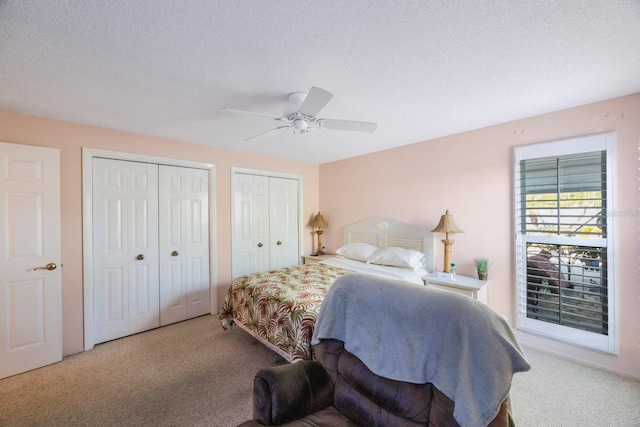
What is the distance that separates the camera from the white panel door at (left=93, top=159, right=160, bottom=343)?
2883mm

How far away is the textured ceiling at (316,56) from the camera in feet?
4.18

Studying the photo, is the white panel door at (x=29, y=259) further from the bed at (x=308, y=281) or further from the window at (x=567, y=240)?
the window at (x=567, y=240)

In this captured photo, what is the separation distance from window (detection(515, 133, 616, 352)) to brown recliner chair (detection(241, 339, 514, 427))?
2106mm

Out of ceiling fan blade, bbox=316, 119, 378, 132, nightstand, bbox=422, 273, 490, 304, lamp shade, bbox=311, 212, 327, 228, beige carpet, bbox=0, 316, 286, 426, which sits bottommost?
beige carpet, bbox=0, 316, 286, 426

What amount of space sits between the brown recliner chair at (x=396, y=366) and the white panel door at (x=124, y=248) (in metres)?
2.63

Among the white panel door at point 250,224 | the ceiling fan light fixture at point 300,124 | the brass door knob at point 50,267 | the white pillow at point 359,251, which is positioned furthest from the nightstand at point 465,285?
the brass door knob at point 50,267

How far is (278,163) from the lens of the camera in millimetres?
4516

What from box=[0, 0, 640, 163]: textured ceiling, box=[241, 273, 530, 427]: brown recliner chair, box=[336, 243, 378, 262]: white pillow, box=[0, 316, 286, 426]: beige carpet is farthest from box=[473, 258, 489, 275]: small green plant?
box=[0, 316, 286, 426]: beige carpet

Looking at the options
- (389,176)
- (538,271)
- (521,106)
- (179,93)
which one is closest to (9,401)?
(179,93)

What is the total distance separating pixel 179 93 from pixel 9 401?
9.02ft

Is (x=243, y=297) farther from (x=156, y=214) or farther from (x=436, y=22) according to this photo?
(x=436, y=22)

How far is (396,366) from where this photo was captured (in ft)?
4.07

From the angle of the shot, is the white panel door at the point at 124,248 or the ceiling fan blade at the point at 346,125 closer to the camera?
the ceiling fan blade at the point at 346,125

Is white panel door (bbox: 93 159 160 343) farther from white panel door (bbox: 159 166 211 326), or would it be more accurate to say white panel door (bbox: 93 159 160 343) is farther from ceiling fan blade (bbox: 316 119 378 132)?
ceiling fan blade (bbox: 316 119 378 132)
